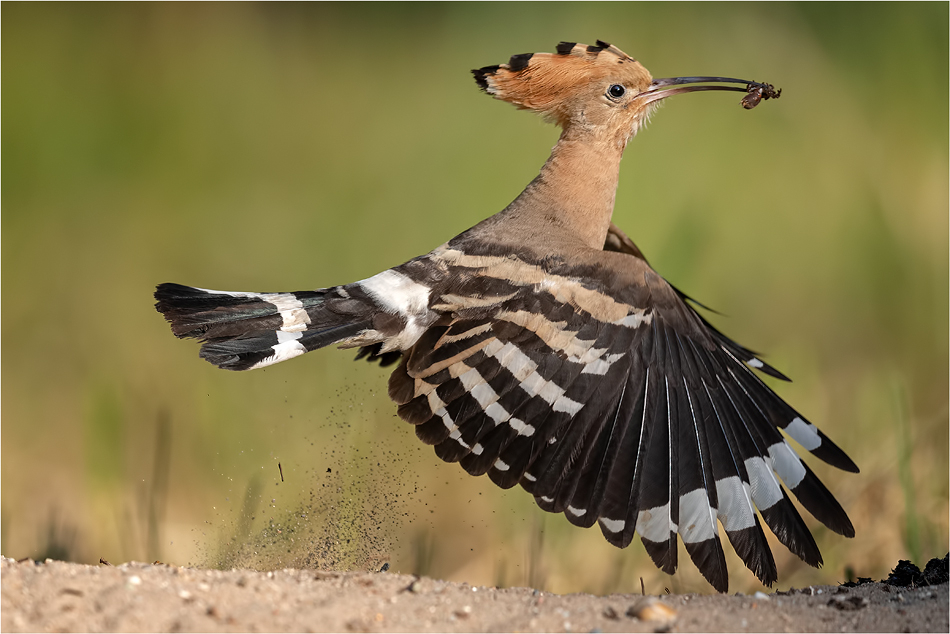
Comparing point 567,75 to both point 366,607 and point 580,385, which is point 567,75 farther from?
point 366,607

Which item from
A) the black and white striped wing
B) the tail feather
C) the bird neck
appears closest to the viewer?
the black and white striped wing

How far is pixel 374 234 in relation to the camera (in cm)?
424

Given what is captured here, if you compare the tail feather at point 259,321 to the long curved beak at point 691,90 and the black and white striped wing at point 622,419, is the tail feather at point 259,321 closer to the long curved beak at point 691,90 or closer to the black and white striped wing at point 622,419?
the black and white striped wing at point 622,419

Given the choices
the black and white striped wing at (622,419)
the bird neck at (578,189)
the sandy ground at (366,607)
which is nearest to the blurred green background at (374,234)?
the black and white striped wing at (622,419)

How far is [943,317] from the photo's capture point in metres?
4.14

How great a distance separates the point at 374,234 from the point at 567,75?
4.98 feet

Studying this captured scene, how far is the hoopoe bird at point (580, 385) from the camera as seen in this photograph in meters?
2.26

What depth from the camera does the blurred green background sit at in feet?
10.2

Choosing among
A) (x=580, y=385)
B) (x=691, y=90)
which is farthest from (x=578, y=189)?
(x=580, y=385)

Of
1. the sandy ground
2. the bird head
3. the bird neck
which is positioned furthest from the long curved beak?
the sandy ground

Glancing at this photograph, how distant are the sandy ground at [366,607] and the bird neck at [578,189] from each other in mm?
1371

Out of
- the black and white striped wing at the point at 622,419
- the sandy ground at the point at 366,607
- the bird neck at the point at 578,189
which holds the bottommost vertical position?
the sandy ground at the point at 366,607

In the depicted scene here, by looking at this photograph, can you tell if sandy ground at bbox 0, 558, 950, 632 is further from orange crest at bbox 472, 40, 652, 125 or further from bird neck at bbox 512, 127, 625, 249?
orange crest at bbox 472, 40, 652, 125

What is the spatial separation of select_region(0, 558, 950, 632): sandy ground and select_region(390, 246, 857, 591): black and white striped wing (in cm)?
36
